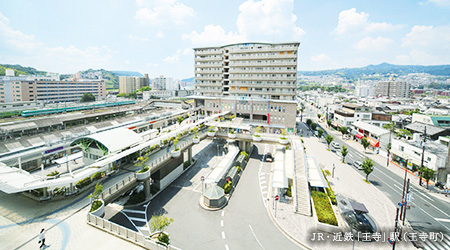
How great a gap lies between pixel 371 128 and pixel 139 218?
5440 centimetres

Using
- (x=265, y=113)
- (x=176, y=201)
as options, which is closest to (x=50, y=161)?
(x=176, y=201)

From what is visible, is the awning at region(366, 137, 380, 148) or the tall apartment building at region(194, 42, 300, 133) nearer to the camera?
the awning at region(366, 137, 380, 148)

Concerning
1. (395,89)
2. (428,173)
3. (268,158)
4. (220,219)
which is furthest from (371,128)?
(395,89)

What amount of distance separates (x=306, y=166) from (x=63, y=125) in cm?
5054

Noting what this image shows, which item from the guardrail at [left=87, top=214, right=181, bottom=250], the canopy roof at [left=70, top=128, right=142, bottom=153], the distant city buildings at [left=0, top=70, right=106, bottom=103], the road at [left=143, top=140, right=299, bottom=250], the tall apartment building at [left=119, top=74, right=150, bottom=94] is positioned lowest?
the road at [left=143, top=140, right=299, bottom=250]

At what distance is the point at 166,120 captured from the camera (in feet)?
213

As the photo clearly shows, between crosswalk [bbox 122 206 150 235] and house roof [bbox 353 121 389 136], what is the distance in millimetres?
49483

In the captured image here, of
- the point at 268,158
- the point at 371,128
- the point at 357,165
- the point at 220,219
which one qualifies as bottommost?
the point at 220,219

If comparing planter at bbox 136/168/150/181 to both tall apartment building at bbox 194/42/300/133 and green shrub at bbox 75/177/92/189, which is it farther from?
tall apartment building at bbox 194/42/300/133

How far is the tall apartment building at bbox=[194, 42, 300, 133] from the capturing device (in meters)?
56.6

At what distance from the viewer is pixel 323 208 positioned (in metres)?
21.6

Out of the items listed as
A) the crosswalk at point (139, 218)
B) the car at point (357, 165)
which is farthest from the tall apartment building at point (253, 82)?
the crosswalk at point (139, 218)

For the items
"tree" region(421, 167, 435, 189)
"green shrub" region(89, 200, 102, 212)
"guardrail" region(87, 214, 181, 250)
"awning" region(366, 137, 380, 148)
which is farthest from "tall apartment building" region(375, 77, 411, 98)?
A: "green shrub" region(89, 200, 102, 212)

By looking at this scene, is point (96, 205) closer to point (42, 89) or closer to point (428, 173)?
point (428, 173)
